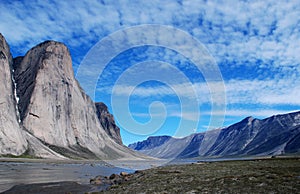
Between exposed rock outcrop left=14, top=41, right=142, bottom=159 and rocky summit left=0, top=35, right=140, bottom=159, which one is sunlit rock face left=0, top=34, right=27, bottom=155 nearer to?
rocky summit left=0, top=35, right=140, bottom=159

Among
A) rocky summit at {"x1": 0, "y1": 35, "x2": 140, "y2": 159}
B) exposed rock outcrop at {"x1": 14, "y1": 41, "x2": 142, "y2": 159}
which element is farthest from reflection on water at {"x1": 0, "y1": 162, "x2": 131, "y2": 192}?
exposed rock outcrop at {"x1": 14, "y1": 41, "x2": 142, "y2": 159}

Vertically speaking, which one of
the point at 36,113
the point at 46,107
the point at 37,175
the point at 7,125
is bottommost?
the point at 37,175

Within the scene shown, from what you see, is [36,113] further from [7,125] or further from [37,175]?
[37,175]

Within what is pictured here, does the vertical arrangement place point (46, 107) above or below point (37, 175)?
above

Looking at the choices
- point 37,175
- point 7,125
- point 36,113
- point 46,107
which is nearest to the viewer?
point 37,175

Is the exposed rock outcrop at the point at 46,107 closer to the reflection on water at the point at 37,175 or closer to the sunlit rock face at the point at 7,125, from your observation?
the sunlit rock face at the point at 7,125

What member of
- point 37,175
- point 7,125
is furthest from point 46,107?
point 37,175

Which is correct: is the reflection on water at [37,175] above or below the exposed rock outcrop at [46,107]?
below

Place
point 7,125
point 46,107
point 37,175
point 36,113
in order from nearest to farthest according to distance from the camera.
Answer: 1. point 37,175
2. point 7,125
3. point 36,113
4. point 46,107

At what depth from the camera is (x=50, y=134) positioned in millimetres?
174125

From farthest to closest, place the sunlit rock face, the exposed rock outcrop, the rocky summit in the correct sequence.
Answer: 1. the exposed rock outcrop
2. the rocky summit
3. the sunlit rock face

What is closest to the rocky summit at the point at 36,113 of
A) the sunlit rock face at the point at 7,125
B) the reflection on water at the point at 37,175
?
the sunlit rock face at the point at 7,125

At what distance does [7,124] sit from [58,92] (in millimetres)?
67896

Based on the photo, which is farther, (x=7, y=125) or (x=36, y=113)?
(x=36, y=113)
